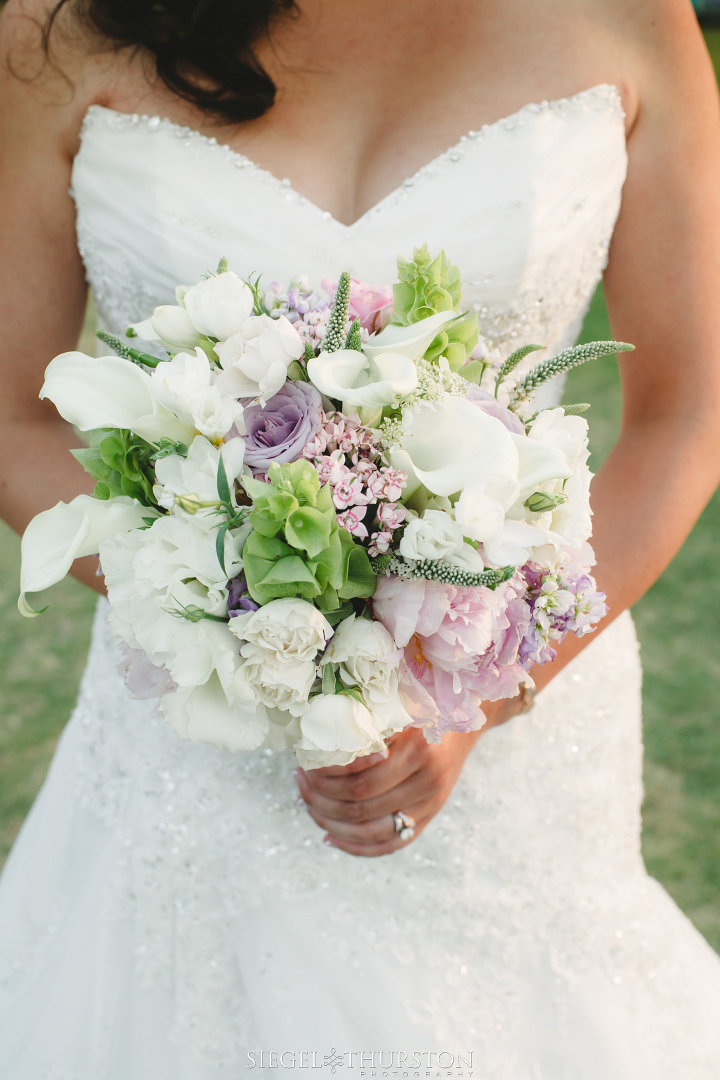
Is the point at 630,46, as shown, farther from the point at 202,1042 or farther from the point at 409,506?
the point at 202,1042

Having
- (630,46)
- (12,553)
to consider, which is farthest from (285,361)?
(12,553)

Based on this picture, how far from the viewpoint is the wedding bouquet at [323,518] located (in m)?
0.86

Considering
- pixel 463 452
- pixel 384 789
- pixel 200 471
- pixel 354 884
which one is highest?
pixel 463 452

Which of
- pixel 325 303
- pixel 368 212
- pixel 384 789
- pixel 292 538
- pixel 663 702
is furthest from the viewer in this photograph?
pixel 663 702

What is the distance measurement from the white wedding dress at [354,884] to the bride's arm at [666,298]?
90 millimetres

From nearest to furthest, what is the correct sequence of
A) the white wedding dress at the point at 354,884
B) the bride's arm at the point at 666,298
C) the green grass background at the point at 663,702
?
the white wedding dress at the point at 354,884, the bride's arm at the point at 666,298, the green grass background at the point at 663,702

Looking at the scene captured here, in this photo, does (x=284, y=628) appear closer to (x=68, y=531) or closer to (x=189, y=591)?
(x=189, y=591)

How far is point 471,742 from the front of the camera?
5.12 ft

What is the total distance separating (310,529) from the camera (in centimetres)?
83

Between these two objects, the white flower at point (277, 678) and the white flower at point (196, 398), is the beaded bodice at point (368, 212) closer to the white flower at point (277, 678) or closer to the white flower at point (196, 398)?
the white flower at point (196, 398)

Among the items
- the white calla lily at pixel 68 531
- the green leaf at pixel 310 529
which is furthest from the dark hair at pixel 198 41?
the green leaf at pixel 310 529

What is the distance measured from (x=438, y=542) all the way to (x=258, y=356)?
29 centimetres

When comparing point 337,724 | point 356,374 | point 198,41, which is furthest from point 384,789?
point 198,41

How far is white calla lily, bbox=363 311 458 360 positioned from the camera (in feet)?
3.00
